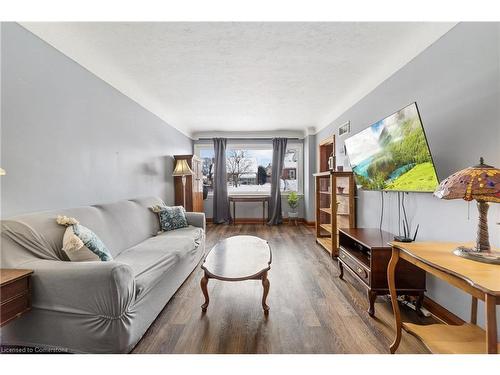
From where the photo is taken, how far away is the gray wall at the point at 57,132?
5.30ft

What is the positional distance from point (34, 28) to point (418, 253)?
313 centimetres

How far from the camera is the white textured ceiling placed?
→ 1.94 m

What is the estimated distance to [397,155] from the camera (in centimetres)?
201

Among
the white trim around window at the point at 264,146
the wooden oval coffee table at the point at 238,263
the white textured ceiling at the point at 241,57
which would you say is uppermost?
the white textured ceiling at the point at 241,57

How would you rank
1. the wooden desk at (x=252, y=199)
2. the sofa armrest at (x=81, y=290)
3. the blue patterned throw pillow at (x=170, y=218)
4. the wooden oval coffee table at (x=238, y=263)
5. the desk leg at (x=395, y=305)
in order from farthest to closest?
the wooden desk at (x=252, y=199)
the blue patterned throw pillow at (x=170, y=218)
the wooden oval coffee table at (x=238, y=263)
the desk leg at (x=395, y=305)
the sofa armrest at (x=81, y=290)

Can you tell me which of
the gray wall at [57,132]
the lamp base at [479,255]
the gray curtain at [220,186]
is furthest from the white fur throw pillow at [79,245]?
the gray curtain at [220,186]

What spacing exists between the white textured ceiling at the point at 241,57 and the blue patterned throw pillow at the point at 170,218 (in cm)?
163

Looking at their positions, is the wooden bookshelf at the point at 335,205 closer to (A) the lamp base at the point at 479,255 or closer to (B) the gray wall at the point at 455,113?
(B) the gray wall at the point at 455,113

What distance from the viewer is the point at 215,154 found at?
5.88 metres

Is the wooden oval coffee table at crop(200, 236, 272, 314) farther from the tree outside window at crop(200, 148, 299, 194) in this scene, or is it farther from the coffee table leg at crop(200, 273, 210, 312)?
the tree outside window at crop(200, 148, 299, 194)

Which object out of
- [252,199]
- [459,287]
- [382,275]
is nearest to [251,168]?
[252,199]

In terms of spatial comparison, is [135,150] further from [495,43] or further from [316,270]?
[495,43]

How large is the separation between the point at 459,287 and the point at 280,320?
4.04 ft

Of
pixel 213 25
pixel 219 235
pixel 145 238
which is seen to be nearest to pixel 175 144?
pixel 219 235
